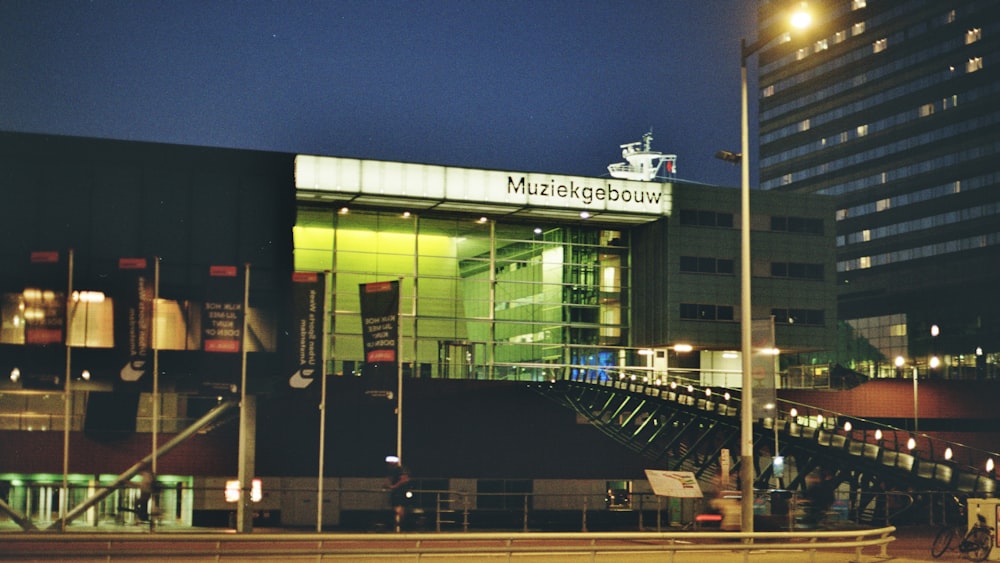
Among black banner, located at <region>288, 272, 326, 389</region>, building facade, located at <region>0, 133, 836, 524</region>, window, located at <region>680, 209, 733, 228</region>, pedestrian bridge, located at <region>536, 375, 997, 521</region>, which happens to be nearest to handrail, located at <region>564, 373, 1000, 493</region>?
pedestrian bridge, located at <region>536, 375, 997, 521</region>

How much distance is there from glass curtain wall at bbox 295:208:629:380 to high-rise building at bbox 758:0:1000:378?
79.4 meters

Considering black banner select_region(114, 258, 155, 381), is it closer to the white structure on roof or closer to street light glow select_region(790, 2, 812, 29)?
street light glow select_region(790, 2, 812, 29)

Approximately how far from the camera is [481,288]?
238 ft

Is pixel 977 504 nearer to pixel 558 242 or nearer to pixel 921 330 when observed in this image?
pixel 558 242

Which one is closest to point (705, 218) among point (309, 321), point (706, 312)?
point (706, 312)

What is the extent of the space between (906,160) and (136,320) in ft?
468

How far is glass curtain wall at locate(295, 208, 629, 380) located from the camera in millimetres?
69312

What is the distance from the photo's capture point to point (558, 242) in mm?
73875

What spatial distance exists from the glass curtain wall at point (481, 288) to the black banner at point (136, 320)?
23.0m


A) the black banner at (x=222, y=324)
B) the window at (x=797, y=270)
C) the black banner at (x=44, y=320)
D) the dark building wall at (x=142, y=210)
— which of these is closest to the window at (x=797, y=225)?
the window at (x=797, y=270)

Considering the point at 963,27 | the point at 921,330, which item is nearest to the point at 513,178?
the point at 921,330

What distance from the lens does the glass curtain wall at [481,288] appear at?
69.3 m

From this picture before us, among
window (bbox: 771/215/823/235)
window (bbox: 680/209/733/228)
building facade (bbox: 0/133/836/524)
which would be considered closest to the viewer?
building facade (bbox: 0/133/836/524)

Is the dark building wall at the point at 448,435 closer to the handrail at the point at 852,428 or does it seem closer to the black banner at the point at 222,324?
the handrail at the point at 852,428
